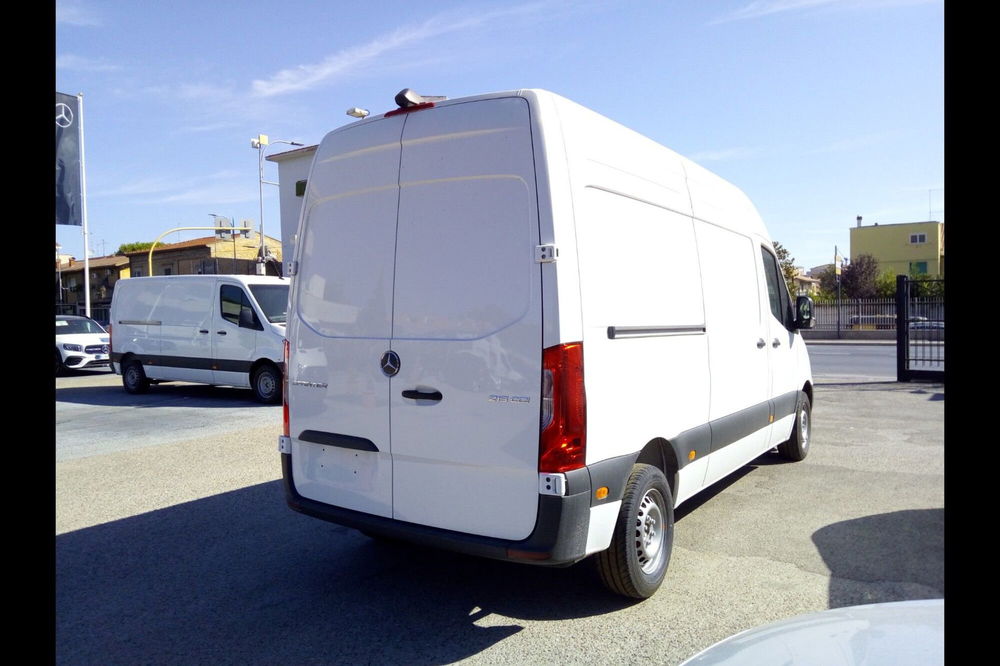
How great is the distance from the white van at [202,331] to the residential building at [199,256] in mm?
44909

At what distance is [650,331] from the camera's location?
419 centimetres

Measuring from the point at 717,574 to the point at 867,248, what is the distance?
78170mm

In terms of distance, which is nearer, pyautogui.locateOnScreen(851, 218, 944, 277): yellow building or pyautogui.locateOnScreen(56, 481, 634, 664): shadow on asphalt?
pyautogui.locateOnScreen(56, 481, 634, 664): shadow on asphalt

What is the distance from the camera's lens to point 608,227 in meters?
3.94

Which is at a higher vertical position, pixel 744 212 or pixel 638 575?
pixel 744 212

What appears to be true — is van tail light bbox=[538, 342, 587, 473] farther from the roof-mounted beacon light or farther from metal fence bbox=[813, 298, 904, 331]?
metal fence bbox=[813, 298, 904, 331]

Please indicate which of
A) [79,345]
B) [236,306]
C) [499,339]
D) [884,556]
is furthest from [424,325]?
[79,345]

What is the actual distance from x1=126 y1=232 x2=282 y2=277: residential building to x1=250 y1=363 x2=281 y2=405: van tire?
4764 centimetres

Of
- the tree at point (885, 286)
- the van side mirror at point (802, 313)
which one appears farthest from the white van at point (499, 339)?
the tree at point (885, 286)

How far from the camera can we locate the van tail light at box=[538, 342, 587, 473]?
3480mm

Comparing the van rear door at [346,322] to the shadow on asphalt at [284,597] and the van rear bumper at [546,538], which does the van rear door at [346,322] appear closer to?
the van rear bumper at [546,538]

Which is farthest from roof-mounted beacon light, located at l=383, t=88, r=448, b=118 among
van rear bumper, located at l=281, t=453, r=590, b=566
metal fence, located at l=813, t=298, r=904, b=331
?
metal fence, located at l=813, t=298, r=904, b=331

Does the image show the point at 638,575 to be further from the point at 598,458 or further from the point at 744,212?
the point at 744,212
